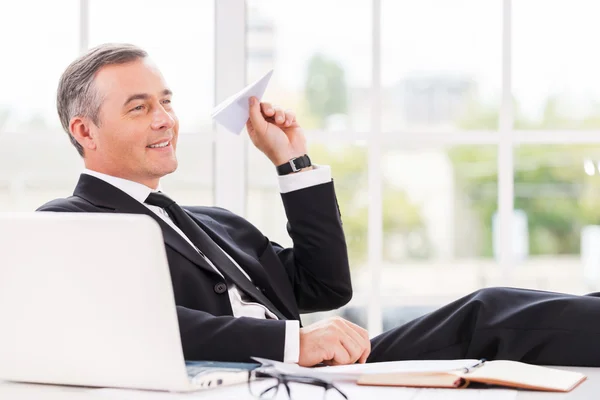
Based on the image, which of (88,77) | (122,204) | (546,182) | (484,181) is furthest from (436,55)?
(122,204)

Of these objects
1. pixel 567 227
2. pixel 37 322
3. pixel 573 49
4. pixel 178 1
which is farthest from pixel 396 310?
pixel 37 322

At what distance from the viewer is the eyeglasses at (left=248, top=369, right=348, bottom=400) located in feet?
4.31

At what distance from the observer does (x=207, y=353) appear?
1.66 meters

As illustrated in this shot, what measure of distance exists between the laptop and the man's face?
31.0 inches

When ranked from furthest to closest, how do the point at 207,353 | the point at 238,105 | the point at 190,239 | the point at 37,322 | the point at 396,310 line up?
the point at 396,310 < the point at 238,105 < the point at 190,239 < the point at 207,353 < the point at 37,322

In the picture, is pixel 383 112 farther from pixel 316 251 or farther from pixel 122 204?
pixel 122 204

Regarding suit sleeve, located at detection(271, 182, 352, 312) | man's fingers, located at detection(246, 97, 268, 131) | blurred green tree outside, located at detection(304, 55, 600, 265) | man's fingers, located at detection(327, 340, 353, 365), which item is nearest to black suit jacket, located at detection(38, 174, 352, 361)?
suit sleeve, located at detection(271, 182, 352, 312)

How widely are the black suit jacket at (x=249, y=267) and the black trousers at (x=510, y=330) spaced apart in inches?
15.5

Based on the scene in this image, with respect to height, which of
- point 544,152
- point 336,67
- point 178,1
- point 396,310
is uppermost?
point 178,1

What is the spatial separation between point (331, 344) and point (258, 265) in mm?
622

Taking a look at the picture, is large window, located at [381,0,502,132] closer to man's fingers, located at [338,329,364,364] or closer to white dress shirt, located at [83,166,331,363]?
white dress shirt, located at [83,166,331,363]

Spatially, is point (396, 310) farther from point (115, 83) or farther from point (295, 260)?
point (115, 83)

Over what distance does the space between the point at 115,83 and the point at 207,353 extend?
2.79 ft

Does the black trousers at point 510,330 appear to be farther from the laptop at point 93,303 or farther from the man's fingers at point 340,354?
the laptop at point 93,303
